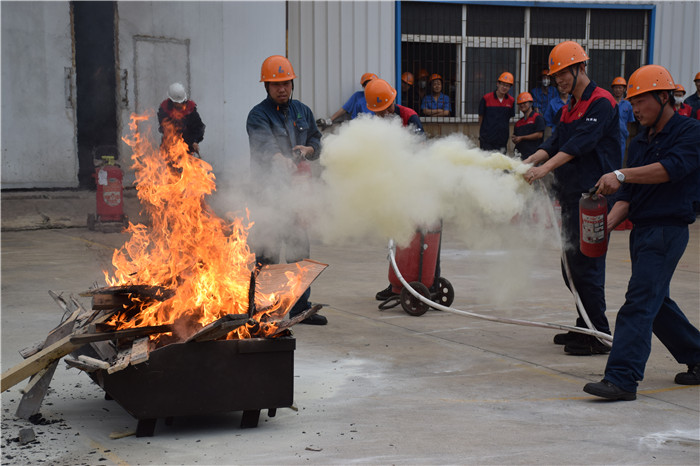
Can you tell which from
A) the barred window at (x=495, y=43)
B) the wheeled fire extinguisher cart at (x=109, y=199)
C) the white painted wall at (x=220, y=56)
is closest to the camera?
the wheeled fire extinguisher cart at (x=109, y=199)

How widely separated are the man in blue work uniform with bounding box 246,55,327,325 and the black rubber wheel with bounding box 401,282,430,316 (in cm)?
80

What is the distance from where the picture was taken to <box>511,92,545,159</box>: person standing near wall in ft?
43.1

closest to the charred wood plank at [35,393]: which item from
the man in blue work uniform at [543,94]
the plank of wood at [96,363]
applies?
the plank of wood at [96,363]

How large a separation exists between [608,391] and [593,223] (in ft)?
3.56

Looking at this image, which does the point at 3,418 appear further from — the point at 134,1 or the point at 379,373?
the point at 134,1

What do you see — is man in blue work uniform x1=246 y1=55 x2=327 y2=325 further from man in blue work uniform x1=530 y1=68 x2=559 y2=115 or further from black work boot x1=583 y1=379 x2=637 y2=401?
man in blue work uniform x1=530 y1=68 x2=559 y2=115

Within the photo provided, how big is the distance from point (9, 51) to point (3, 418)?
364 inches

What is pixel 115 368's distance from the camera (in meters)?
3.45

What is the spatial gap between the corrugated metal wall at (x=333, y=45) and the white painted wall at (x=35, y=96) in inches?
159

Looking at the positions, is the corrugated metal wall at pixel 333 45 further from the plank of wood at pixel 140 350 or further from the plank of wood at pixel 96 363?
the plank of wood at pixel 96 363

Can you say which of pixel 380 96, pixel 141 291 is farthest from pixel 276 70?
pixel 141 291

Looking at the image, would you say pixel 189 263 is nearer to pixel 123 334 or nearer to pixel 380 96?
pixel 123 334

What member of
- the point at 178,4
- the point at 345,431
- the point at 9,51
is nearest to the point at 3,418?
the point at 345,431

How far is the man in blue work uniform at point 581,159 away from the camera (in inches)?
207
